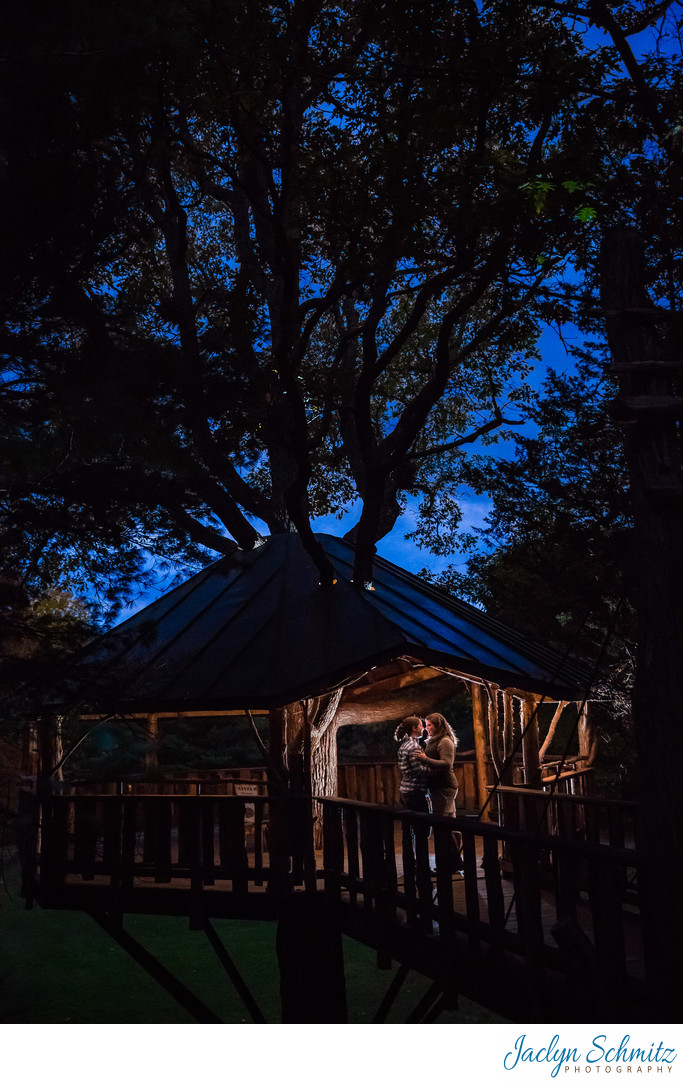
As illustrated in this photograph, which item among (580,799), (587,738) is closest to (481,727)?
(587,738)

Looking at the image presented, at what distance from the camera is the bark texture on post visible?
4.62 meters

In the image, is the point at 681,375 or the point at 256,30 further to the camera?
the point at 256,30

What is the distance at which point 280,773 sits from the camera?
10.4 m

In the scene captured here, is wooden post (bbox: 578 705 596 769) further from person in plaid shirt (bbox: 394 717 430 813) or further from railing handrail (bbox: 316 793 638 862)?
railing handrail (bbox: 316 793 638 862)

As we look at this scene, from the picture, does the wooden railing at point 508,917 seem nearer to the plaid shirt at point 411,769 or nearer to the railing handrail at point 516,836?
the railing handrail at point 516,836

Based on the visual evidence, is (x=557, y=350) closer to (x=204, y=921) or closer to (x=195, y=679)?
(x=195, y=679)

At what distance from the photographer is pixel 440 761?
9547mm

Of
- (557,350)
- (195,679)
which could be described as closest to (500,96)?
(557,350)

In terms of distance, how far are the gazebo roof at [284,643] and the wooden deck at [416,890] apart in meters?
1.29

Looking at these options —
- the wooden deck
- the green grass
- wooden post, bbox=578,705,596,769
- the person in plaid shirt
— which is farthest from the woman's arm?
wooden post, bbox=578,705,596,769

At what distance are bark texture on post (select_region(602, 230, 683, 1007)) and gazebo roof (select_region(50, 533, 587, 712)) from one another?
3.79 m

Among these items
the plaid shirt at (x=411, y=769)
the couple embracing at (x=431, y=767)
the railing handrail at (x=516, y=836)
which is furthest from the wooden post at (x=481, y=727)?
the railing handrail at (x=516, y=836)

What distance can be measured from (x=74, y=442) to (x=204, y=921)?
5.48 metres

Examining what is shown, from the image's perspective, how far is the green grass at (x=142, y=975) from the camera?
12.2 meters
